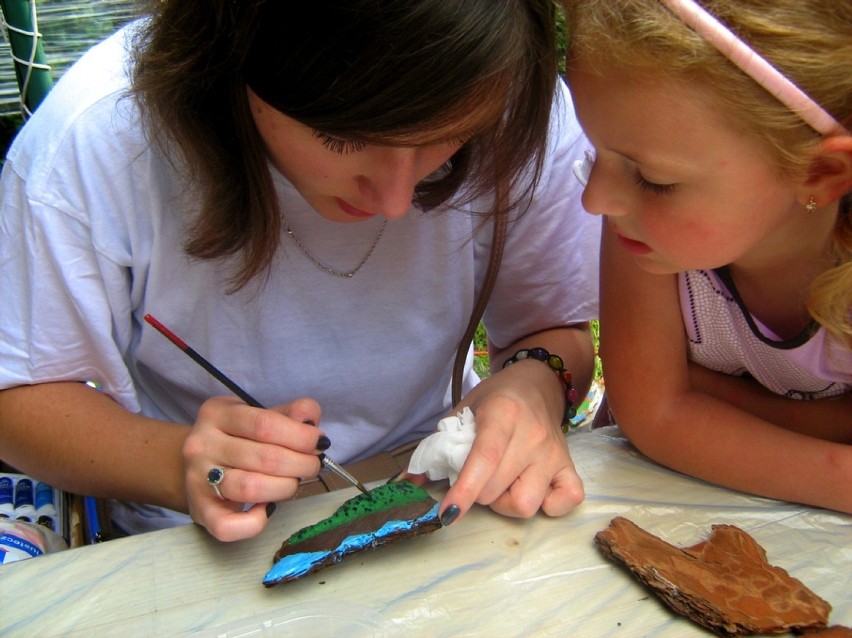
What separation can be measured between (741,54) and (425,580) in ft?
2.13

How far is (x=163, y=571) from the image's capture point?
34.9 inches

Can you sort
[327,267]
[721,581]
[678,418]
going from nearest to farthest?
[721,581] < [678,418] < [327,267]

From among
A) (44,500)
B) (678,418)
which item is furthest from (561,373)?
(44,500)

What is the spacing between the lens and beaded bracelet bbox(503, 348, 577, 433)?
1214 millimetres

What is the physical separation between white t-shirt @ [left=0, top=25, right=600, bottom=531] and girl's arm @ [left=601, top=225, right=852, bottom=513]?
0.22 metres

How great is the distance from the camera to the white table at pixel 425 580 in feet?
2.68

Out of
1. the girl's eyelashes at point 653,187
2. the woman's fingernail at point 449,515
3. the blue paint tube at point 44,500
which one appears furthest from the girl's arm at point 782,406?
the blue paint tube at point 44,500

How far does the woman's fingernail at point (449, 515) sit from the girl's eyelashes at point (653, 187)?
438mm

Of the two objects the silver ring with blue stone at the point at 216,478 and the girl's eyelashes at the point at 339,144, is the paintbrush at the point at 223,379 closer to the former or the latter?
the silver ring with blue stone at the point at 216,478

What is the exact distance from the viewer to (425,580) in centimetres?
86

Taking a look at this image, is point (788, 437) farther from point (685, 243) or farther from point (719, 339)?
point (685, 243)

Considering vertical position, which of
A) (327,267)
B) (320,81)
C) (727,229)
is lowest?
(327,267)

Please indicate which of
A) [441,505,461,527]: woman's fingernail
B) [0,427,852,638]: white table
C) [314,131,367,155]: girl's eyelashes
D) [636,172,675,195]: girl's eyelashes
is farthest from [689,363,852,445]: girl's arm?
[314,131,367,155]: girl's eyelashes

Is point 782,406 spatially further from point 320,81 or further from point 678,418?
point 320,81
